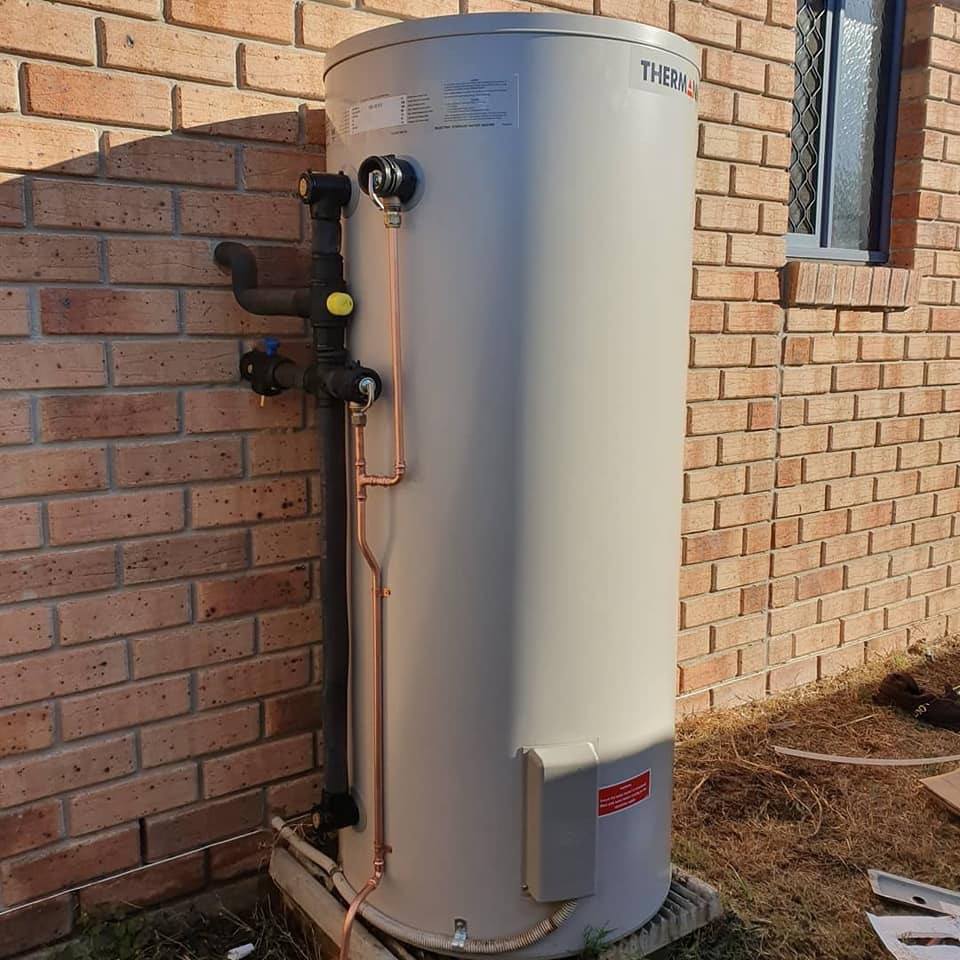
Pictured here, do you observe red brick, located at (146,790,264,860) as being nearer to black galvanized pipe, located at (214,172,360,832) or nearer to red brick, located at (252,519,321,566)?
black galvanized pipe, located at (214,172,360,832)

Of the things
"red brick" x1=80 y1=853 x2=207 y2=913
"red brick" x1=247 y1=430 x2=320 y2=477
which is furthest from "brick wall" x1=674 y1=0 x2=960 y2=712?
"red brick" x1=80 y1=853 x2=207 y2=913

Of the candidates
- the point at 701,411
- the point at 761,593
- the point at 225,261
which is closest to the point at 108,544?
the point at 225,261

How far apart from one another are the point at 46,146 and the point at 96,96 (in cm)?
15

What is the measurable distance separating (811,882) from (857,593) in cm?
155

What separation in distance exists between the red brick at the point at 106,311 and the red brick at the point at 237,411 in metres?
0.17

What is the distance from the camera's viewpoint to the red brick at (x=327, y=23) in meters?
2.26

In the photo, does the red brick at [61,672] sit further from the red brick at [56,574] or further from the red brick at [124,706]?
the red brick at [56,574]

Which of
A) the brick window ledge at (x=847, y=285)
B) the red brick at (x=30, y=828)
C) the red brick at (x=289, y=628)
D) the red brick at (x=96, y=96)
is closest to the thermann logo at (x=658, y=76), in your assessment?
the red brick at (x=96, y=96)

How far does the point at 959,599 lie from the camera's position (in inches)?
170

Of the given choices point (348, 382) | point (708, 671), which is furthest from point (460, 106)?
point (708, 671)

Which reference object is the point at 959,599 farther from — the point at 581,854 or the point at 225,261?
the point at 225,261

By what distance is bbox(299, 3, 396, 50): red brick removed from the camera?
7.42 feet

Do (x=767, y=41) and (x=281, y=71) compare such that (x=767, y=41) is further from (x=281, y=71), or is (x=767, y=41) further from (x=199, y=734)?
A: (x=199, y=734)

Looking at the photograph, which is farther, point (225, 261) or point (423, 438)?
point (225, 261)
